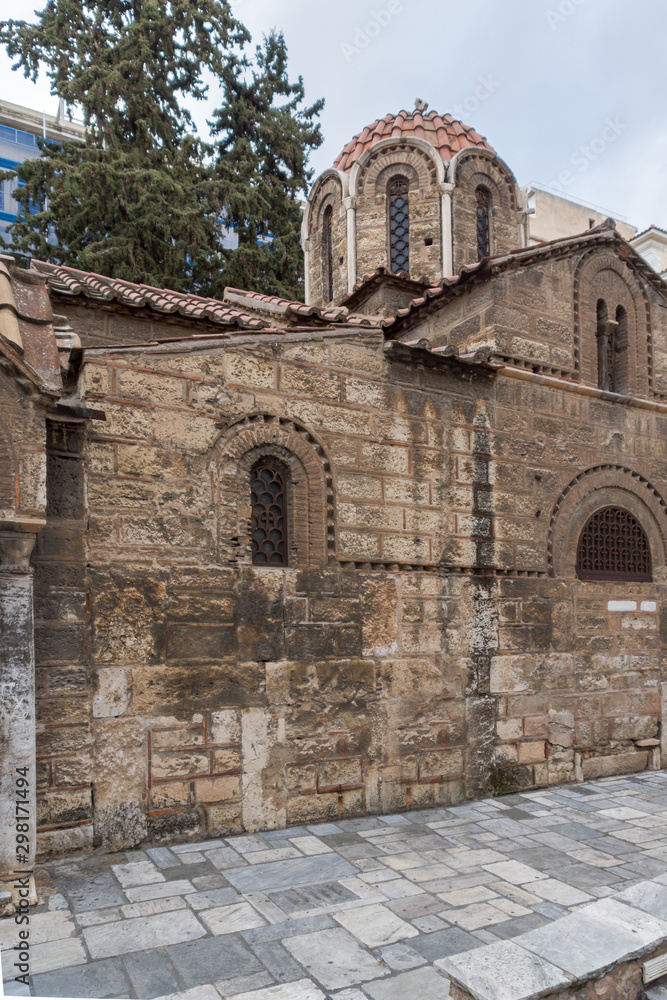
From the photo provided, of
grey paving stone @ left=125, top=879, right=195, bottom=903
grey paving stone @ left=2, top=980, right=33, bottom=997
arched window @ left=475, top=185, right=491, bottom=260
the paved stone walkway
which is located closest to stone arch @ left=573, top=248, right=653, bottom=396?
arched window @ left=475, top=185, right=491, bottom=260

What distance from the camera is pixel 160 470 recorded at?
5.08 metres

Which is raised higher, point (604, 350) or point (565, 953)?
point (604, 350)

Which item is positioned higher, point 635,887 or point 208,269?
point 208,269

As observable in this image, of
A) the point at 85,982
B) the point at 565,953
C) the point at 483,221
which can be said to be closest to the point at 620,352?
the point at 483,221

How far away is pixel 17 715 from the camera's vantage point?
3934 mm

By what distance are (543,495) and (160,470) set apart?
149 inches

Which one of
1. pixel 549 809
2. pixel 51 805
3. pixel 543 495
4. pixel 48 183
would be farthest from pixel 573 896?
pixel 48 183

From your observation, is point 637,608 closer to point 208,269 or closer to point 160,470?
point 160,470

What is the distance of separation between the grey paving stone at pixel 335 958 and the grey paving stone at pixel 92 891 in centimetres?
106

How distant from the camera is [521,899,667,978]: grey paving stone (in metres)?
3.00

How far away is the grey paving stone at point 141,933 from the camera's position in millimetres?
3457

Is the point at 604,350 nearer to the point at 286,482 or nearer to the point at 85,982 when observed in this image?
the point at 286,482

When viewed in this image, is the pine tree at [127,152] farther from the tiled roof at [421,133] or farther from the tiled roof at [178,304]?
the tiled roof at [178,304]

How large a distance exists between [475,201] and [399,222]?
1.12 m
